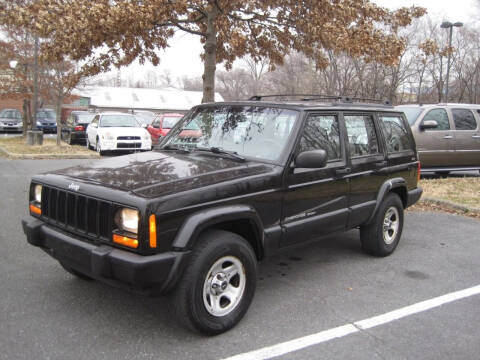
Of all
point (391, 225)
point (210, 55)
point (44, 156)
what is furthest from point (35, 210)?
point (44, 156)

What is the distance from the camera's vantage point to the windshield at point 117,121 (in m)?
16.4

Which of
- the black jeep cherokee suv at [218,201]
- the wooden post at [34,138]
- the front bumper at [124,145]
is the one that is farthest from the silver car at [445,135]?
the wooden post at [34,138]

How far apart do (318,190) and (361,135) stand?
110 centimetres

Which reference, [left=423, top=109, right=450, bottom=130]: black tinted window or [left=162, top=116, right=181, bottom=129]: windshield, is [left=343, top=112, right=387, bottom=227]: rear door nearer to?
[left=423, top=109, right=450, bottom=130]: black tinted window

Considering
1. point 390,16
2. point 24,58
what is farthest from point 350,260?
point 24,58

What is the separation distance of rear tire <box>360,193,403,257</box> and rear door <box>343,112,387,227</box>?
8.7 inches

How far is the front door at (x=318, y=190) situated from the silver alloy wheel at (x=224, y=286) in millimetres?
624

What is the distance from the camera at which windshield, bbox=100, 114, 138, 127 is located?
53.8 ft

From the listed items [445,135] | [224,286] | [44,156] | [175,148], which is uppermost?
[445,135]

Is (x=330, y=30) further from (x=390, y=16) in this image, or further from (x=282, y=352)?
(x=282, y=352)

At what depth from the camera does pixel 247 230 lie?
3674 millimetres

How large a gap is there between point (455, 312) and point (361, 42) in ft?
19.6

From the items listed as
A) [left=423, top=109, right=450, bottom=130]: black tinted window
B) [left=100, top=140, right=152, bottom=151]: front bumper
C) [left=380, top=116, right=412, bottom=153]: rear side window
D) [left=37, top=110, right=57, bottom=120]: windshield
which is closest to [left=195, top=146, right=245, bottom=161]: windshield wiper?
[left=380, top=116, right=412, bottom=153]: rear side window

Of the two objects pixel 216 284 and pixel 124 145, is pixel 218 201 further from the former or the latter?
pixel 124 145
